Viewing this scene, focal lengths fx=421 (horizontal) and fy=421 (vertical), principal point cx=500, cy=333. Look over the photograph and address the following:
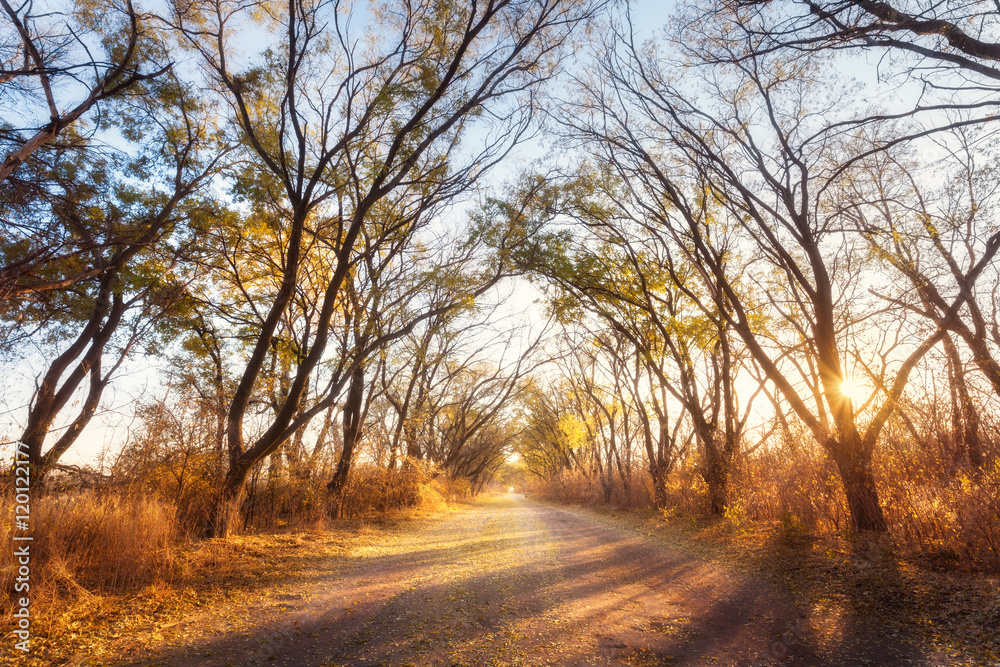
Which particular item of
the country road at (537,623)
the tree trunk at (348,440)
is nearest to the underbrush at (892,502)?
the country road at (537,623)

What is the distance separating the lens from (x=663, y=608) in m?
4.39

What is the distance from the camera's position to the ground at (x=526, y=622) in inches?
125

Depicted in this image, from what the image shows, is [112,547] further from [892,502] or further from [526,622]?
[892,502]

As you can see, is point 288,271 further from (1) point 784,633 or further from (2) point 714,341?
(2) point 714,341

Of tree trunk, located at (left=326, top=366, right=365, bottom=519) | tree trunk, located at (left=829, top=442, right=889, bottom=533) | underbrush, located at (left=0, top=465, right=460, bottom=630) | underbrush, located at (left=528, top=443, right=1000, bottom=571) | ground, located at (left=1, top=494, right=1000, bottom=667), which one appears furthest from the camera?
tree trunk, located at (left=326, top=366, right=365, bottom=519)

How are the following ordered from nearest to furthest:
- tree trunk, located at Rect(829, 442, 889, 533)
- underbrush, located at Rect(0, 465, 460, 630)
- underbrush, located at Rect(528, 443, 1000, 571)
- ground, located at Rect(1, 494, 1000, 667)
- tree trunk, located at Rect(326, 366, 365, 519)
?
1. ground, located at Rect(1, 494, 1000, 667)
2. underbrush, located at Rect(0, 465, 460, 630)
3. underbrush, located at Rect(528, 443, 1000, 571)
4. tree trunk, located at Rect(829, 442, 889, 533)
5. tree trunk, located at Rect(326, 366, 365, 519)

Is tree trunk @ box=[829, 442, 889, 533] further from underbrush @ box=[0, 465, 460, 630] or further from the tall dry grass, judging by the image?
the tall dry grass

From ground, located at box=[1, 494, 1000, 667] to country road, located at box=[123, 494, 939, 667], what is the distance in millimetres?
17

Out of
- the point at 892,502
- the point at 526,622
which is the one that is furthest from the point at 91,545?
the point at 892,502

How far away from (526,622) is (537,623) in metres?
0.10

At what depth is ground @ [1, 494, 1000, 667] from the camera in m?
3.18

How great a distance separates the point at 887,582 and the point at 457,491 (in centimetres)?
2571

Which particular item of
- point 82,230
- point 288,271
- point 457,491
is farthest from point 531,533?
point 457,491

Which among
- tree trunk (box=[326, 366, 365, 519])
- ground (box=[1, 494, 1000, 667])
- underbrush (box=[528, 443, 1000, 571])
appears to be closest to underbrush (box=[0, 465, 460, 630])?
ground (box=[1, 494, 1000, 667])
